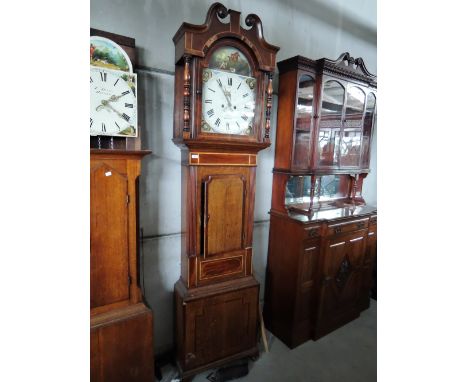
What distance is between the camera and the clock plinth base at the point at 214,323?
5.79 ft

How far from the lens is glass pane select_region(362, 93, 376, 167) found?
2545 millimetres

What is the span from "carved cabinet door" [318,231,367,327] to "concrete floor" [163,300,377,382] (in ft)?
0.57

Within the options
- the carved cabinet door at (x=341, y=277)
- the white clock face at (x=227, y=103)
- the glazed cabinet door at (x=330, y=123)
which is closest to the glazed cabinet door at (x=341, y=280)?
the carved cabinet door at (x=341, y=277)

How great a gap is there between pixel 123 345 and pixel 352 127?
94.8 inches

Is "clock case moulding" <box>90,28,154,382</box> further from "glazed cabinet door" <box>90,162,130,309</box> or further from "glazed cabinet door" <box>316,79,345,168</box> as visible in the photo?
"glazed cabinet door" <box>316,79,345,168</box>

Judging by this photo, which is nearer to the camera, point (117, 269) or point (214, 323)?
point (117, 269)

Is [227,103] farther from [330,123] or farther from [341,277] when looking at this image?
[341,277]

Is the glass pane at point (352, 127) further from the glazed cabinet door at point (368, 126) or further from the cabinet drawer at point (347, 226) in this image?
the cabinet drawer at point (347, 226)

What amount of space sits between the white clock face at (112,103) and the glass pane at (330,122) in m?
1.46

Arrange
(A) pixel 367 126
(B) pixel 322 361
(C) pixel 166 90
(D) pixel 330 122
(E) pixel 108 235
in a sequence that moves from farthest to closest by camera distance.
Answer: (A) pixel 367 126 < (D) pixel 330 122 < (B) pixel 322 361 < (C) pixel 166 90 < (E) pixel 108 235

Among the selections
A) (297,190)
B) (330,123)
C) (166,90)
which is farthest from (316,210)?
(166,90)

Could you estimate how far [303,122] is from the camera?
2193 millimetres
